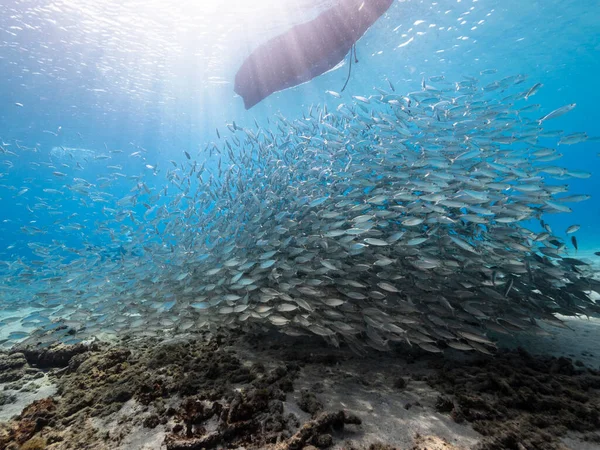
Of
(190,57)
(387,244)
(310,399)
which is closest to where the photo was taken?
(310,399)

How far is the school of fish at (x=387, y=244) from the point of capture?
457cm

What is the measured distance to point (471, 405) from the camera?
3385 mm

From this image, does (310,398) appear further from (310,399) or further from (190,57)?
(190,57)

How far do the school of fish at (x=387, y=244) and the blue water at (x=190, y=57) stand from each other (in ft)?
13.5

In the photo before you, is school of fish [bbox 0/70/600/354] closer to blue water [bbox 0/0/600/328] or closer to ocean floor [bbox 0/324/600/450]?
ocean floor [bbox 0/324/600/450]

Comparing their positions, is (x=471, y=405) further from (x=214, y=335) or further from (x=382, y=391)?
(x=214, y=335)

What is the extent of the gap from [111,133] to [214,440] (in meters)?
33.6

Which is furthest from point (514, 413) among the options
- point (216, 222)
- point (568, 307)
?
point (216, 222)

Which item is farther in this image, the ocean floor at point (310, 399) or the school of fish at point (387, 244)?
the school of fish at point (387, 244)

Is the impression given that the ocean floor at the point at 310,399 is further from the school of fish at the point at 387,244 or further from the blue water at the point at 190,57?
the blue water at the point at 190,57

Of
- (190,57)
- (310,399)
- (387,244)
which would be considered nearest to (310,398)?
(310,399)

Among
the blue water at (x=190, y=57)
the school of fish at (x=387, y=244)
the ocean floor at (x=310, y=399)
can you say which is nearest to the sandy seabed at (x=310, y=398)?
the ocean floor at (x=310, y=399)

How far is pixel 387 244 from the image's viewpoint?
Result: 14.1ft

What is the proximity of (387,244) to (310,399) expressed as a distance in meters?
2.33
